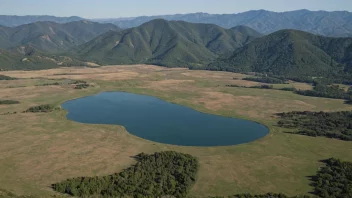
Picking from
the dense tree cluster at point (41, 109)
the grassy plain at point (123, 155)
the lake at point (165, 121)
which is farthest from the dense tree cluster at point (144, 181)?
the dense tree cluster at point (41, 109)

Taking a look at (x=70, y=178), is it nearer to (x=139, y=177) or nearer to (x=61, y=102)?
(x=139, y=177)

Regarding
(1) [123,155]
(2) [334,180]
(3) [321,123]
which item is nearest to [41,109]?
(1) [123,155]

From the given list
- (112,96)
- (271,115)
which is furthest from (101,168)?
(112,96)

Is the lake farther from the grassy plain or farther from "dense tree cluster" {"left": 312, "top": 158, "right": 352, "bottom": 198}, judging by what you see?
"dense tree cluster" {"left": 312, "top": 158, "right": 352, "bottom": 198}

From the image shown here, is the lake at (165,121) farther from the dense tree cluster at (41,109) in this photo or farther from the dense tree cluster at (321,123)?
the dense tree cluster at (321,123)

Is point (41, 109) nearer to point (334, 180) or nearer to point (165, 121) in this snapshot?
point (165, 121)

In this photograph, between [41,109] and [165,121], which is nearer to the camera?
[165,121]
